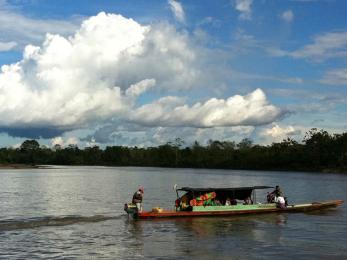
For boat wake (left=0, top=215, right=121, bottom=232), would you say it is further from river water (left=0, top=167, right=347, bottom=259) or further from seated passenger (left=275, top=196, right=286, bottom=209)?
seated passenger (left=275, top=196, right=286, bottom=209)

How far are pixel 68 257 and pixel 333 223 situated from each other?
2233 cm

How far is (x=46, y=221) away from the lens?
37438mm

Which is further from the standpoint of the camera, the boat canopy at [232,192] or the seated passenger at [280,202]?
the seated passenger at [280,202]

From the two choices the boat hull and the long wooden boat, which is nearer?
the boat hull

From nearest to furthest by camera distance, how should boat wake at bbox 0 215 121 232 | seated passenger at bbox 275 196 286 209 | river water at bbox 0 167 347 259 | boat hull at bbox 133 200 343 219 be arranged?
river water at bbox 0 167 347 259 → boat wake at bbox 0 215 121 232 → boat hull at bbox 133 200 343 219 → seated passenger at bbox 275 196 286 209

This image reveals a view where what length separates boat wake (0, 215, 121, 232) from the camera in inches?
1369

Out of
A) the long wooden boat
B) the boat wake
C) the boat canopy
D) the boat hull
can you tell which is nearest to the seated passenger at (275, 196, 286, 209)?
the long wooden boat

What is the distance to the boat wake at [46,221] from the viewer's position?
3478 cm

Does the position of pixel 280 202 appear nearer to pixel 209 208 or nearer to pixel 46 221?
pixel 209 208

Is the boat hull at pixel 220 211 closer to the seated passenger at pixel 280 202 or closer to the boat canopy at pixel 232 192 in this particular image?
the seated passenger at pixel 280 202

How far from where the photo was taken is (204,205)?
39594 millimetres

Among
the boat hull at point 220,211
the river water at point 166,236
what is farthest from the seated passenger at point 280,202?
the river water at point 166,236

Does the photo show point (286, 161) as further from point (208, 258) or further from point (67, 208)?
point (208, 258)

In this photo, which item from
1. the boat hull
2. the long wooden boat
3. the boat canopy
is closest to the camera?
the boat hull
